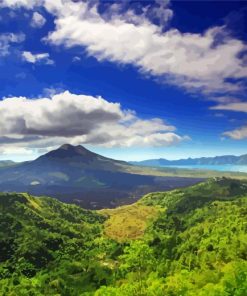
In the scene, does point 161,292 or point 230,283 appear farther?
point 161,292

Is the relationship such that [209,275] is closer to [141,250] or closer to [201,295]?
[141,250]

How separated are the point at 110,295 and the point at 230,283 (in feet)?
134

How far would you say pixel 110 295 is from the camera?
463ft

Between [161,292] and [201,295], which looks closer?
[201,295]

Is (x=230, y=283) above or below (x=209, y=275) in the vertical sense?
above

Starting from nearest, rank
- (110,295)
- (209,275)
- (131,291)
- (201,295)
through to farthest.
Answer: (201,295), (110,295), (131,291), (209,275)

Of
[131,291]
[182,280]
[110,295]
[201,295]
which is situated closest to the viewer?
[201,295]

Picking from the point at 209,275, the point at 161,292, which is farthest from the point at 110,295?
the point at 209,275

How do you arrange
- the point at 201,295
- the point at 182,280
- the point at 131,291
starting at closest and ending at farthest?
the point at 201,295 < the point at 182,280 < the point at 131,291

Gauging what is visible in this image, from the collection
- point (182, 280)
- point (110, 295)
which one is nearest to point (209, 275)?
point (182, 280)

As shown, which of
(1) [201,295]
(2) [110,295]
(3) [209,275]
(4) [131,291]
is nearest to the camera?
(1) [201,295]

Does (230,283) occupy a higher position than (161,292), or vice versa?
(230,283)

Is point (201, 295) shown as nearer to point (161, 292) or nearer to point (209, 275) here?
point (161, 292)

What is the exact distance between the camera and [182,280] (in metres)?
154
